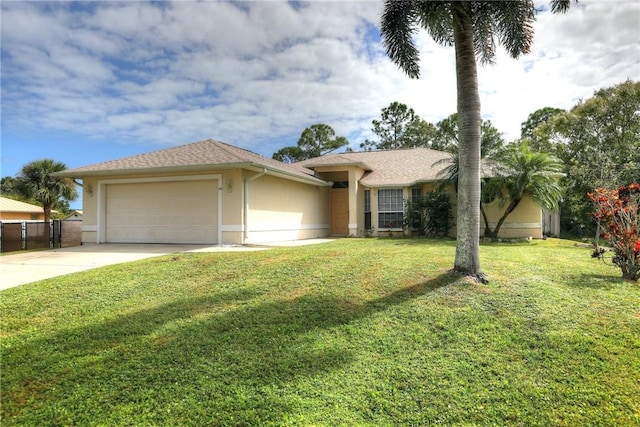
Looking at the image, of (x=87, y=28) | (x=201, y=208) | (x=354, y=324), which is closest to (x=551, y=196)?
(x=354, y=324)

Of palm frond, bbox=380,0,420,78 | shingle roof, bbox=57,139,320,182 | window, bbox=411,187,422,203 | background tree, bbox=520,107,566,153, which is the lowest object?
window, bbox=411,187,422,203

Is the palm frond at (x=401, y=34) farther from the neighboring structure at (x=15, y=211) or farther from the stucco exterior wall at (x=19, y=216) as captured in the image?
the stucco exterior wall at (x=19, y=216)

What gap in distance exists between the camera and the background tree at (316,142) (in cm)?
4150

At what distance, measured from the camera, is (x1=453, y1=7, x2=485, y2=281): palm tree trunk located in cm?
643

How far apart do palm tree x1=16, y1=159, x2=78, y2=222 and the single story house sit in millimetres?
14214

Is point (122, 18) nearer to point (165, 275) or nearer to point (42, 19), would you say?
point (42, 19)

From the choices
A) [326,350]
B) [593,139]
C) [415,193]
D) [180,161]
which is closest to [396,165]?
[415,193]

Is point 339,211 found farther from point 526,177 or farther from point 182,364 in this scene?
point 182,364

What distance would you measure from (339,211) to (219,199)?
814cm

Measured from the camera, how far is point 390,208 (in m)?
17.5

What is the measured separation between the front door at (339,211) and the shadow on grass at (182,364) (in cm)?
1354

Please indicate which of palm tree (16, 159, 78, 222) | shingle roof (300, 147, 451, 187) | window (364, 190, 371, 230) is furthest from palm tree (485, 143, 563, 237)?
palm tree (16, 159, 78, 222)

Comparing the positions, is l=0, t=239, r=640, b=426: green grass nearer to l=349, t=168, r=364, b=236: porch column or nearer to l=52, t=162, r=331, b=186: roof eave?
l=52, t=162, r=331, b=186: roof eave

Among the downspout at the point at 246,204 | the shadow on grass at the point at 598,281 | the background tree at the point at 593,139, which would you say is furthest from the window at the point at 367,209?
the background tree at the point at 593,139
